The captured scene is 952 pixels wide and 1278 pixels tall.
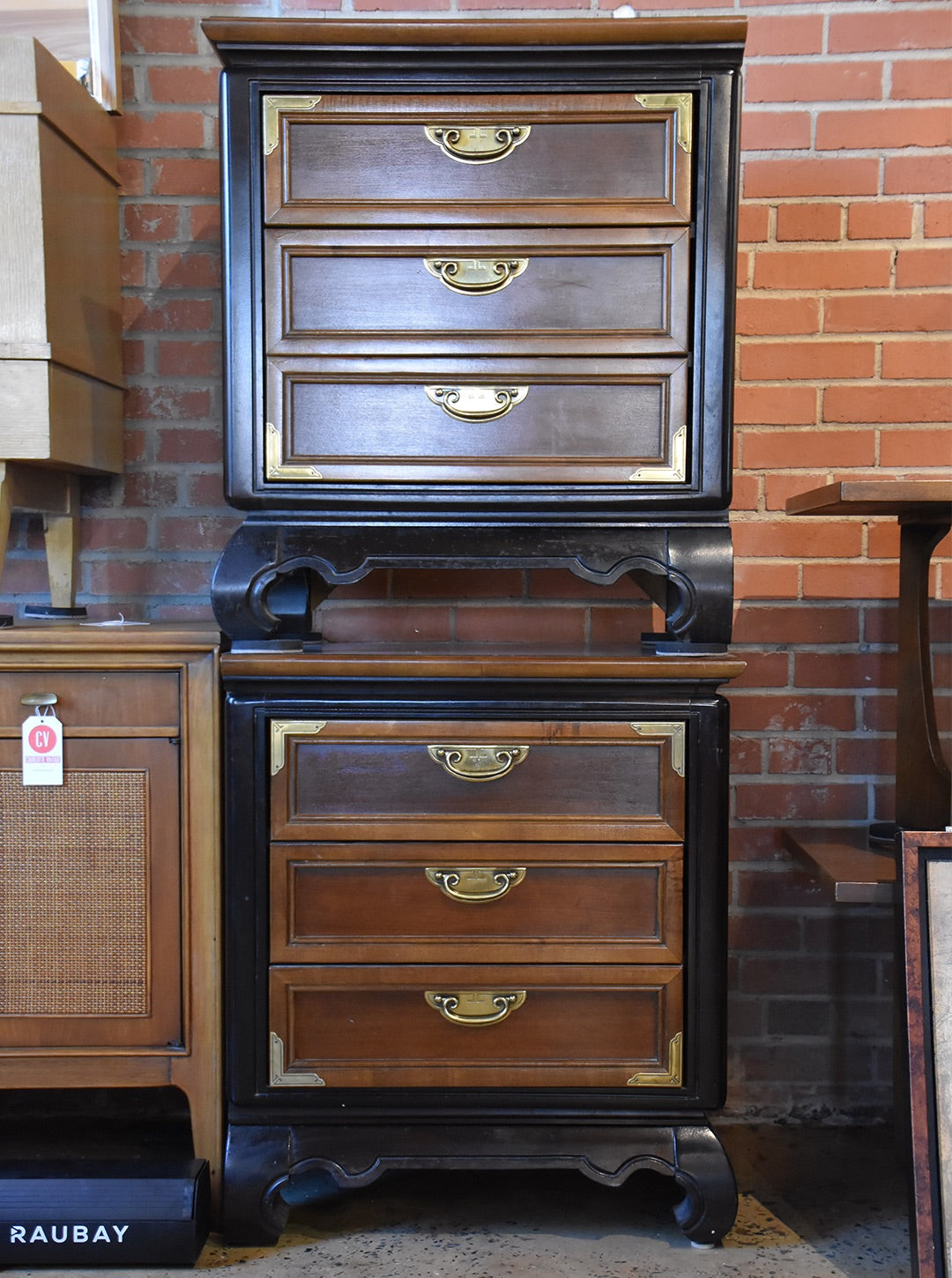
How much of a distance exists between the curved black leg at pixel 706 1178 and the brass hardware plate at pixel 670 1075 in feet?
0.27

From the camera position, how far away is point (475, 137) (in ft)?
5.18

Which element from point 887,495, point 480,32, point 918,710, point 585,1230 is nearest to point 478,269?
point 480,32

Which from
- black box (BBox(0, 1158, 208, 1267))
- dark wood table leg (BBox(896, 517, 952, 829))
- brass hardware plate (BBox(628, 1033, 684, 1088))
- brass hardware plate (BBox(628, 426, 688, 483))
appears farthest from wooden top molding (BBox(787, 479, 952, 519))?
black box (BBox(0, 1158, 208, 1267))

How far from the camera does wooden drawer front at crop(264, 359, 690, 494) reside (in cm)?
161

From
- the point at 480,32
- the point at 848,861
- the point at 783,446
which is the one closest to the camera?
the point at 480,32

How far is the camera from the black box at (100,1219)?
1562 millimetres

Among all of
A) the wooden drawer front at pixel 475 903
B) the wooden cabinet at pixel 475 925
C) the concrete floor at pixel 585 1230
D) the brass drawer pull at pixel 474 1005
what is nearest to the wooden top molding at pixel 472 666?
the wooden cabinet at pixel 475 925

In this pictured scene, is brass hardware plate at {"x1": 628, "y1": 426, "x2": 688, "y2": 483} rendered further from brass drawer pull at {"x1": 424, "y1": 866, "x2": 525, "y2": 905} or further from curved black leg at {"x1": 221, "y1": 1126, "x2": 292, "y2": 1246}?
curved black leg at {"x1": 221, "y1": 1126, "x2": 292, "y2": 1246}

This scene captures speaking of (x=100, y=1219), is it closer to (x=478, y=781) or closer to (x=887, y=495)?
(x=478, y=781)

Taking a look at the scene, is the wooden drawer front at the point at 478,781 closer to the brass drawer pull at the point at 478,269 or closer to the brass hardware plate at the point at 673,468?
the brass hardware plate at the point at 673,468

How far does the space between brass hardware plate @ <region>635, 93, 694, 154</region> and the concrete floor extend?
A: 1.76 metres

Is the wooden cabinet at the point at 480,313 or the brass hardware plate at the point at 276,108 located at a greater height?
the brass hardware plate at the point at 276,108

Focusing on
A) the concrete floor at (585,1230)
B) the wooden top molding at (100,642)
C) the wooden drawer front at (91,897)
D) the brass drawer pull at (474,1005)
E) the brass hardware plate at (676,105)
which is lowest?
the concrete floor at (585,1230)

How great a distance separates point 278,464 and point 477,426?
32 centimetres
